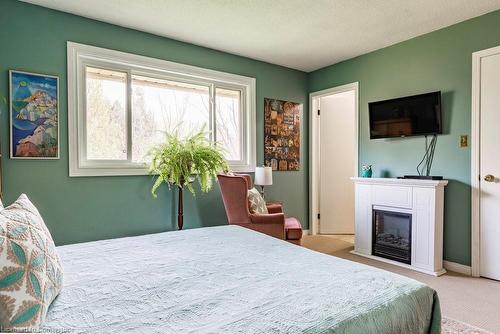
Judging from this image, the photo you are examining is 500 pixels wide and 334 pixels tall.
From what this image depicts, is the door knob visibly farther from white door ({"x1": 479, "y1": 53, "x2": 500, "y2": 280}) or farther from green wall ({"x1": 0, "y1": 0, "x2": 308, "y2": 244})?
green wall ({"x1": 0, "y1": 0, "x2": 308, "y2": 244})

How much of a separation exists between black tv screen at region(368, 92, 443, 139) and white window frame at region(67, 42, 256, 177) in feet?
5.32

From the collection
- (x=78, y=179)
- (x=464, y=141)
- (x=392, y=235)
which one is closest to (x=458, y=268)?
(x=392, y=235)

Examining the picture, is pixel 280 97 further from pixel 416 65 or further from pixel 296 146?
pixel 416 65

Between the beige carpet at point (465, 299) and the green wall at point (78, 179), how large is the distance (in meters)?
2.38

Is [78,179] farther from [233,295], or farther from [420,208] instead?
[420,208]

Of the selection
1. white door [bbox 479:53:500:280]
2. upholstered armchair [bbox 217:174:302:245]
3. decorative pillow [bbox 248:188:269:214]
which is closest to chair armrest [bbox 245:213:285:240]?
upholstered armchair [bbox 217:174:302:245]

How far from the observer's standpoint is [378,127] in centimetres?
374

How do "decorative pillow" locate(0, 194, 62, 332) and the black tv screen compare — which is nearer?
"decorative pillow" locate(0, 194, 62, 332)

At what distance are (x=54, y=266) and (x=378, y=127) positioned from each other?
3.64 m

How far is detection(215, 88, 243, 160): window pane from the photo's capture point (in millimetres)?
4000

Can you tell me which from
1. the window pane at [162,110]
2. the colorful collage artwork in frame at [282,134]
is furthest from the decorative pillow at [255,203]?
the window pane at [162,110]

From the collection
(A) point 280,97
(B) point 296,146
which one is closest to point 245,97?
(A) point 280,97

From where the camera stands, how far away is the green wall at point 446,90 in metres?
3.02

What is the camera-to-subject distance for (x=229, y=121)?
4102mm
